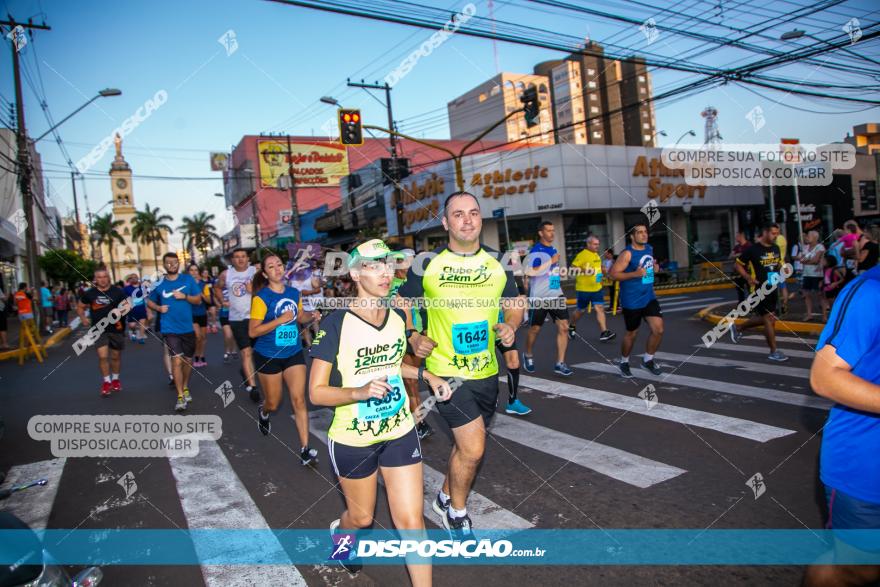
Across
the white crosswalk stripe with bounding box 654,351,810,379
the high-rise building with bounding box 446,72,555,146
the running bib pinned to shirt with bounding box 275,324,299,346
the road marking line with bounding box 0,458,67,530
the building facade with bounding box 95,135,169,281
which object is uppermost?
the high-rise building with bounding box 446,72,555,146

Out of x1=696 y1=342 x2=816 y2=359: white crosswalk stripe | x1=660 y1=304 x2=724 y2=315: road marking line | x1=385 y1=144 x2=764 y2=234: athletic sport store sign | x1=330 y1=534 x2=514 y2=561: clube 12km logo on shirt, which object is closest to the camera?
x1=330 y1=534 x2=514 y2=561: clube 12km logo on shirt

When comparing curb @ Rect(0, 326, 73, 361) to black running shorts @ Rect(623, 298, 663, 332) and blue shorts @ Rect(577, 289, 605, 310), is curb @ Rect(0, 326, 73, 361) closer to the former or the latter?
blue shorts @ Rect(577, 289, 605, 310)

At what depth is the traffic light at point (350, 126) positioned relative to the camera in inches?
640

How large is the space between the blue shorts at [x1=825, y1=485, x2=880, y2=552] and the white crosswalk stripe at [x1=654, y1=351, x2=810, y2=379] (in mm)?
6171

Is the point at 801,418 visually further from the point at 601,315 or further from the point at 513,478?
the point at 601,315

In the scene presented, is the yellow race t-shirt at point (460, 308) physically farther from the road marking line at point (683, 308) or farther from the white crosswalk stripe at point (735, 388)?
the road marking line at point (683, 308)

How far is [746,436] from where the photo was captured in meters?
5.18

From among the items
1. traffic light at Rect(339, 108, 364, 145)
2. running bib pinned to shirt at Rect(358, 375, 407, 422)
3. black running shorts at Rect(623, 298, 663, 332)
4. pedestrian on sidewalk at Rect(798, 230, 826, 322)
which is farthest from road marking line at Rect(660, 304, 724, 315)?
running bib pinned to shirt at Rect(358, 375, 407, 422)

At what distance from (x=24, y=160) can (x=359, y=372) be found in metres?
19.9

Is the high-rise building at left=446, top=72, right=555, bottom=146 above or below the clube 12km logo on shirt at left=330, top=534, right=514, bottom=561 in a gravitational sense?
above

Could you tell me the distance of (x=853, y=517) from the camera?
196 cm

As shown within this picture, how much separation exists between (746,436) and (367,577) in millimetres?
3927

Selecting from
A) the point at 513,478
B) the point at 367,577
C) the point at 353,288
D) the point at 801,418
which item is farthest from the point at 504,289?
the point at 801,418

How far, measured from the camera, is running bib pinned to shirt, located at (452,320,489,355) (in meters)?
3.65
